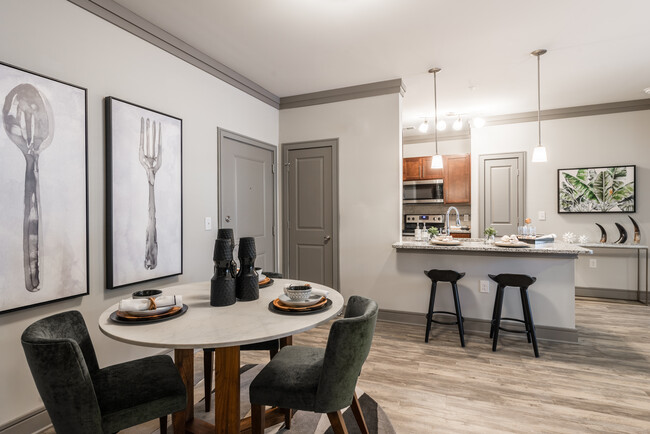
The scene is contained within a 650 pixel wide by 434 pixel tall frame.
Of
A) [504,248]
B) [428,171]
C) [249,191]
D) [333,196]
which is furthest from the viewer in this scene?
[428,171]

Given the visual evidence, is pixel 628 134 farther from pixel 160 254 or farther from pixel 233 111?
pixel 160 254

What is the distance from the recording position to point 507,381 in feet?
8.25

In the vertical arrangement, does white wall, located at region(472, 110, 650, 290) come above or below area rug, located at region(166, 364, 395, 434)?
above

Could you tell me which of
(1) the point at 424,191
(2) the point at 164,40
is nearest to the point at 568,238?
(1) the point at 424,191

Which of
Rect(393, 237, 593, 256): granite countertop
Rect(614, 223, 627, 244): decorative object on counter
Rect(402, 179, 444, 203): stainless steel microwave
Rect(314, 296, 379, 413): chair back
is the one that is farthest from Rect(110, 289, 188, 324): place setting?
Rect(614, 223, 627, 244): decorative object on counter

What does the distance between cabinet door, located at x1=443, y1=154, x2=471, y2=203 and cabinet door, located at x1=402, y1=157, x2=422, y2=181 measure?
0.46 m

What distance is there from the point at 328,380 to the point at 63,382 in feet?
2.96

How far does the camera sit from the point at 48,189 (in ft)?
→ 6.34

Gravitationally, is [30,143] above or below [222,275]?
above

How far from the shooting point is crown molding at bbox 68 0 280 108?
2.27m

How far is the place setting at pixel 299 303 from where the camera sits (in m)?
1.56

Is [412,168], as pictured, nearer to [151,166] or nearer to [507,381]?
[507,381]

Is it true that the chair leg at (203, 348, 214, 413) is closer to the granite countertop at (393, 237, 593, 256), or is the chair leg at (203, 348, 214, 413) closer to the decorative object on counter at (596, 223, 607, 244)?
the granite countertop at (393, 237, 593, 256)

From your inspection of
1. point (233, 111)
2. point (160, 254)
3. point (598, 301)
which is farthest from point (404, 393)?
point (598, 301)
